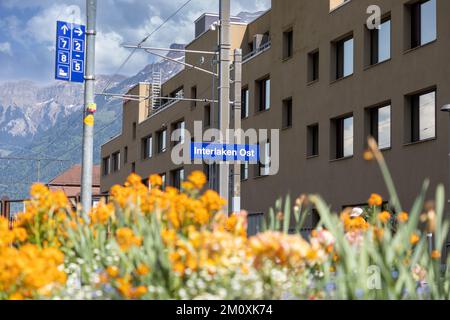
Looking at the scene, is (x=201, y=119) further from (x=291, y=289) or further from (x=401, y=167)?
(x=291, y=289)

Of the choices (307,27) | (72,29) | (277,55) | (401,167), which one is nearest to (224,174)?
(72,29)

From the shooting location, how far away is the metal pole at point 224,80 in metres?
18.5

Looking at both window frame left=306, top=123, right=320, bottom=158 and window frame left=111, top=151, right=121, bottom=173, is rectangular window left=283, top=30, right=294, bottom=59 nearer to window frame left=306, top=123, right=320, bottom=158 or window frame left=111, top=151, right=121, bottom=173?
window frame left=306, top=123, right=320, bottom=158

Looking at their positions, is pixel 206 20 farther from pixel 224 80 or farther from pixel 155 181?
pixel 155 181

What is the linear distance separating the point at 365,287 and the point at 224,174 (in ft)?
43.4

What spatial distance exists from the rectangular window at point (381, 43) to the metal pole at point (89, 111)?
1555cm

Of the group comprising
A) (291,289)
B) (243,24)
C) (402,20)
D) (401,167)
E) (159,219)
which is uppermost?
(243,24)

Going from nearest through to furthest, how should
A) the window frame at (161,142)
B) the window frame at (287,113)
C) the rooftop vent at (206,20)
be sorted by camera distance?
the window frame at (287,113) → the rooftop vent at (206,20) → the window frame at (161,142)

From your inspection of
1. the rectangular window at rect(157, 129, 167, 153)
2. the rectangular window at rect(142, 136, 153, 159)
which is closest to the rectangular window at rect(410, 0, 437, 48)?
the rectangular window at rect(157, 129, 167, 153)

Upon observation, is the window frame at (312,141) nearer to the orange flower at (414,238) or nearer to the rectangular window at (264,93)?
the rectangular window at (264,93)

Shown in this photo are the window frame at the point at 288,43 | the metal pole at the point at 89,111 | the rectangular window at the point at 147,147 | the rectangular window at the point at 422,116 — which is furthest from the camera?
the rectangular window at the point at 147,147

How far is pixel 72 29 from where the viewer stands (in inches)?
853

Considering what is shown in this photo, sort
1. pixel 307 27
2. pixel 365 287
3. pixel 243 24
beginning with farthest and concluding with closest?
pixel 243 24 → pixel 307 27 → pixel 365 287

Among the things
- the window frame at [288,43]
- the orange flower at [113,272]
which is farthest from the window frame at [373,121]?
the orange flower at [113,272]
